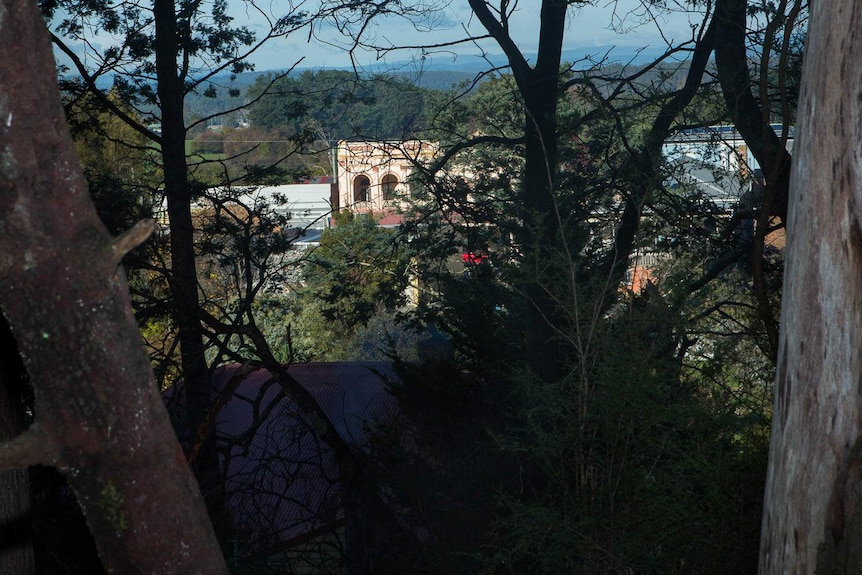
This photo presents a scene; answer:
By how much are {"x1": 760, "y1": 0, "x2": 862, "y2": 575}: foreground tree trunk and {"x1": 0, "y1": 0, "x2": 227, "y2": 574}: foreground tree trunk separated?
176 cm

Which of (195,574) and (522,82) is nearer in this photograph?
(195,574)

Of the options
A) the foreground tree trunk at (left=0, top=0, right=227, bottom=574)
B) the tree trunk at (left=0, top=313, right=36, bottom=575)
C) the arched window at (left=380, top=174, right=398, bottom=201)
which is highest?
the arched window at (left=380, top=174, right=398, bottom=201)

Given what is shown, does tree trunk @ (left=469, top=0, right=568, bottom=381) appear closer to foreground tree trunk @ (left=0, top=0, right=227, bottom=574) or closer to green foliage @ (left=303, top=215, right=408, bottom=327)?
green foliage @ (left=303, top=215, right=408, bottom=327)

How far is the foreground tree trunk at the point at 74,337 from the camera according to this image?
5.73ft

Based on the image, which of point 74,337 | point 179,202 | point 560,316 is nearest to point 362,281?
point 179,202

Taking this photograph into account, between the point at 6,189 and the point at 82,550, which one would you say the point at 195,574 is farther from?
the point at 82,550

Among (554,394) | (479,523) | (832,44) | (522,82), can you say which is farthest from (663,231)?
(832,44)

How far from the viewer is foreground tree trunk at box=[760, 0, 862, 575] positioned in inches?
92.8

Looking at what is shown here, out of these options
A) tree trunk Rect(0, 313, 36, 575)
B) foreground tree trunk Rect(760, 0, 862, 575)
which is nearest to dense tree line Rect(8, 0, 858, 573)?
foreground tree trunk Rect(760, 0, 862, 575)

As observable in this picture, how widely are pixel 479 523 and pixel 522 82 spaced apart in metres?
5.40

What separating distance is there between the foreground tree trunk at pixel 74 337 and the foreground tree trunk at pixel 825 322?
1759mm

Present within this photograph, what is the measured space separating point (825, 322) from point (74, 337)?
6.57 ft

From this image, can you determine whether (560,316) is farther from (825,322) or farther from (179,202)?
(179,202)

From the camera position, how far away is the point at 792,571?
2500 mm
